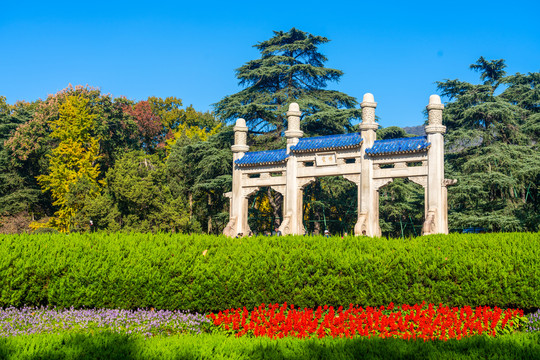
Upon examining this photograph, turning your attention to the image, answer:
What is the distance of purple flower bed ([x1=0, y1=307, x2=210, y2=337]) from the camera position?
7.95m

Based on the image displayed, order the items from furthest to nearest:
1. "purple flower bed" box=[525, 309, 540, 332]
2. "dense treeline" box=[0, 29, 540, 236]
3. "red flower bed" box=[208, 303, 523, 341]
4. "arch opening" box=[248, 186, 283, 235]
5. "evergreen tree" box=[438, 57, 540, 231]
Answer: "arch opening" box=[248, 186, 283, 235] < "dense treeline" box=[0, 29, 540, 236] < "evergreen tree" box=[438, 57, 540, 231] < "purple flower bed" box=[525, 309, 540, 332] < "red flower bed" box=[208, 303, 523, 341]

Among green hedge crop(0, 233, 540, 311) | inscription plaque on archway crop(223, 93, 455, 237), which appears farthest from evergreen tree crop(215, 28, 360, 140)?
green hedge crop(0, 233, 540, 311)

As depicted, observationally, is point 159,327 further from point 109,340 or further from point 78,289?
point 109,340

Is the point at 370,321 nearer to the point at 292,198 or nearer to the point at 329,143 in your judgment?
the point at 329,143

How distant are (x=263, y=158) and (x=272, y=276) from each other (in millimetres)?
10399

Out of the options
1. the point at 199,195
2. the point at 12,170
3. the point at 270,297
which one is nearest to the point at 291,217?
the point at 270,297

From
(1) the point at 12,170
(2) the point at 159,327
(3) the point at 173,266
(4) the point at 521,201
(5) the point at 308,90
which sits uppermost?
(5) the point at 308,90

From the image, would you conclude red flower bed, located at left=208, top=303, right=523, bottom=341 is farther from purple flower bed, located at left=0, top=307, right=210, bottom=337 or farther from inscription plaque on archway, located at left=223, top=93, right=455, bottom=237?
inscription plaque on archway, located at left=223, top=93, right=455, bottom=237

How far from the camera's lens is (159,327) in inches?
325

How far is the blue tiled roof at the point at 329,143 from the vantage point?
17.4m

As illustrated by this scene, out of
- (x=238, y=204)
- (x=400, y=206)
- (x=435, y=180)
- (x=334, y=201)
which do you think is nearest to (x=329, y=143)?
(x=435, y=180)

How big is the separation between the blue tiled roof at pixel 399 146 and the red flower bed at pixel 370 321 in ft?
27.1

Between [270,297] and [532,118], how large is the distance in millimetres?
20054

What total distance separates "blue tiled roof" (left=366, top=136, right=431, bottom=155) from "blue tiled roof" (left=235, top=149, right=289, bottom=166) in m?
3.07
